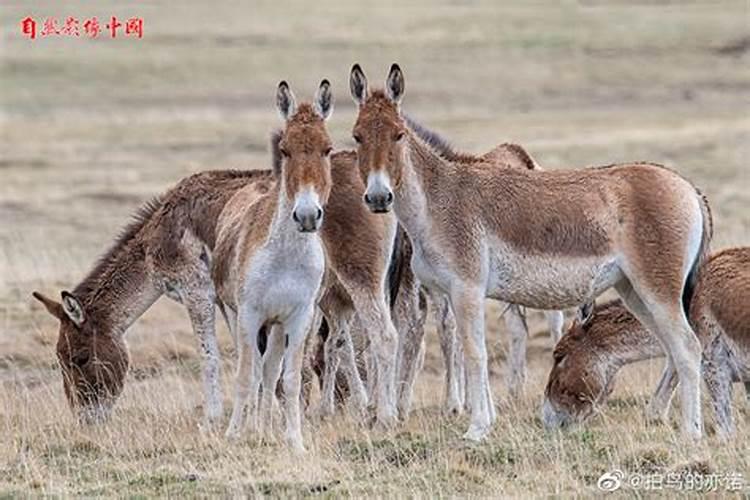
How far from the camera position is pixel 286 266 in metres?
11.9

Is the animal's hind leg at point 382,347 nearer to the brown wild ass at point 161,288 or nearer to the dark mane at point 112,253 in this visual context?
the brown wild ass at point 161,288

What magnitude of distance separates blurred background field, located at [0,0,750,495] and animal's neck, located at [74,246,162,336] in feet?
2.90

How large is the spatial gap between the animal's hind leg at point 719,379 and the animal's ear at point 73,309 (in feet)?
19.6

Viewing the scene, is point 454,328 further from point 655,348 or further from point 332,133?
point 332,133

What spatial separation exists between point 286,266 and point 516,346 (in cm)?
409

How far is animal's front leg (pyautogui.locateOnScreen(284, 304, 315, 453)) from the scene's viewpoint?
11.9 m

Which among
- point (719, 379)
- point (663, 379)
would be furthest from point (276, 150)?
point (719, 379)

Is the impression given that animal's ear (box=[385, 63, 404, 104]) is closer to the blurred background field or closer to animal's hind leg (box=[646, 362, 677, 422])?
the blurred background field

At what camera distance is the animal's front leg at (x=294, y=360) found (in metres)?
11.9

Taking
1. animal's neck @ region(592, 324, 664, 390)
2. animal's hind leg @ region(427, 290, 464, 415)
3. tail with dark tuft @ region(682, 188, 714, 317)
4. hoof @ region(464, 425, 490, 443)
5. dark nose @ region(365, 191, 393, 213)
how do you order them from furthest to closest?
animal's hind leg @ region(427, 290, 464, 415), animal's neck @ region(592, 324, 664, 390), tail with dark tuft @ region(682, 188, 714, 317), hoof @ region(464, 425, 490, 443), dark nose @ region(365, 191, 393, 213)

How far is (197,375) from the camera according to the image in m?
17.0

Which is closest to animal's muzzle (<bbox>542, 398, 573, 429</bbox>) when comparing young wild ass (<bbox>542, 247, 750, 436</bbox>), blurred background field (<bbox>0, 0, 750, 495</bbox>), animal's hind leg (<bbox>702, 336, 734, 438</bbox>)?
young wild ass (<bbox>542, 247, 750, 436</bbox>)

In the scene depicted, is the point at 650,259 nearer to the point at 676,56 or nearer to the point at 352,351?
the point at 352,351

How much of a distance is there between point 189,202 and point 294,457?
14.8 feet
